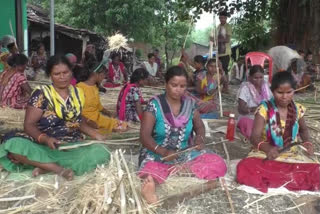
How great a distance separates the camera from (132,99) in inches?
221

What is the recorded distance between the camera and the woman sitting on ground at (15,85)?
5902 millimetres

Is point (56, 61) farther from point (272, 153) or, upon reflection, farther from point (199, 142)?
point (272, 153)

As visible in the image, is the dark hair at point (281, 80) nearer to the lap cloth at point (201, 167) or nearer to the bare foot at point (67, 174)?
the lap cloth at point (201, 167)

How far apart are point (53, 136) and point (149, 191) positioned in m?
1.13

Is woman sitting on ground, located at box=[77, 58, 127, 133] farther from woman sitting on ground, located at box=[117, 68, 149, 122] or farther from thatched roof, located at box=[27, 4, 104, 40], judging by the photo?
thatched roof, located at box=[27, 4, 104, 40]

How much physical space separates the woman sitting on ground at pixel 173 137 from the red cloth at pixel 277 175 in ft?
0.63

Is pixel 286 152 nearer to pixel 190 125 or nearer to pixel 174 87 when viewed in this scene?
pixel 190 125

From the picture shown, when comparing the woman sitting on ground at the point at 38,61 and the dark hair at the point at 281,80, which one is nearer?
the dark hair at the point at 281,80

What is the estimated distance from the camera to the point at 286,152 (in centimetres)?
339

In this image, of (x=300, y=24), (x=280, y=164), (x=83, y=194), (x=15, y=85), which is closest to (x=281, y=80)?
(x=280, y=164)

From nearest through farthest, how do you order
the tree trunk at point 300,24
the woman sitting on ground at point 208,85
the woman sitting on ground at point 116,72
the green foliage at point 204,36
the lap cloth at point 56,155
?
the lap cloth at point 56,155 < the woman sitting on ground at point 208,85 < the woman sitting on ground at point 116,72 < the tree trunk at point 300,24 < the green foliage at point 204,36

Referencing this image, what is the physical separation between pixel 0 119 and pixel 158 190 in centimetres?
336

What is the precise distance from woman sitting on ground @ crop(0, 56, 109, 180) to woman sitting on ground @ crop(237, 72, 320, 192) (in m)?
1.18

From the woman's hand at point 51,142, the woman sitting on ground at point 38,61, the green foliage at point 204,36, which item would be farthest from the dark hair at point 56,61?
the woman sitting on ground at point 38,61
